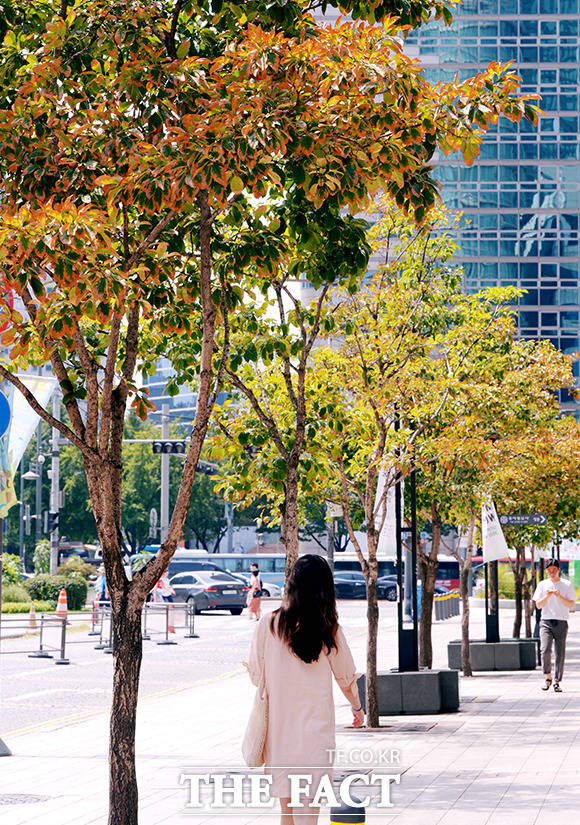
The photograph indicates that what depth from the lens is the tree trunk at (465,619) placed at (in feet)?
66.3

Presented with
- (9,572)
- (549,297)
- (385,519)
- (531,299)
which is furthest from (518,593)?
(549,297)

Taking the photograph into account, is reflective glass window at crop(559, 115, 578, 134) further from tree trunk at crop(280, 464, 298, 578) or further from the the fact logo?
the the fact logo

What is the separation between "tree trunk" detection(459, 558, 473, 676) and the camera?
796 inches

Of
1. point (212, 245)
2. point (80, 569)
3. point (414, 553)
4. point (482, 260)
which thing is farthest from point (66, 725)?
point (482, 260)

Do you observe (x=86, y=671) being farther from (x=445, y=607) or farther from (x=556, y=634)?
(x=445, y=607)

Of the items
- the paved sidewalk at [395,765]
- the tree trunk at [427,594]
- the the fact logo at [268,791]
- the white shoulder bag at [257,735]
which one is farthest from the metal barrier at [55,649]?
the white shoulder bag at [257,735]

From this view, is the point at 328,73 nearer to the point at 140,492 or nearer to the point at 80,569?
the point at 80,569

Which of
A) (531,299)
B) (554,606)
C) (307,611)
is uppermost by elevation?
(531,299)

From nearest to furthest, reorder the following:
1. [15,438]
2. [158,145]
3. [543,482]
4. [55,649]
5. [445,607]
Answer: [158,145], [15,438], [543,482], [55,649], [445,607]

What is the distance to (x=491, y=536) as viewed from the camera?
Result: 799 inches

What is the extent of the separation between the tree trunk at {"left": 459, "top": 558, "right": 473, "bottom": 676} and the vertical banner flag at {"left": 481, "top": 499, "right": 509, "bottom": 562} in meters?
0.43

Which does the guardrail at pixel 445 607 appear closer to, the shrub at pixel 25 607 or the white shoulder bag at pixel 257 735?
the shrub at pixel 25 607

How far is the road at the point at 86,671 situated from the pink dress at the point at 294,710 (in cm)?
1007

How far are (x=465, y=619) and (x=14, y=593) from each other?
3031cm
